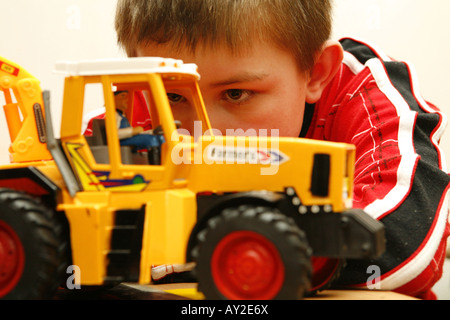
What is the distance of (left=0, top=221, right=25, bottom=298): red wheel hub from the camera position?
482mm

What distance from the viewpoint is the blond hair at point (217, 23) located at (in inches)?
30.7

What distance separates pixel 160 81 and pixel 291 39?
1.46ft

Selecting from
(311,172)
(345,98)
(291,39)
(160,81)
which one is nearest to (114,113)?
(160,81)

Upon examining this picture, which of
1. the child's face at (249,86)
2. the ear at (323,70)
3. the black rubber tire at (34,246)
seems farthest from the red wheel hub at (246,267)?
the ear at (323,70)

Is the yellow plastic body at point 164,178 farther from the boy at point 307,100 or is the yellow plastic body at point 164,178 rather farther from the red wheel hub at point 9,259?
the boy at point 307,100

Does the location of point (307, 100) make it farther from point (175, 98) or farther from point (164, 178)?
point (164, 178)

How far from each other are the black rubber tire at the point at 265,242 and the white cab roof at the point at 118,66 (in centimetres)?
16

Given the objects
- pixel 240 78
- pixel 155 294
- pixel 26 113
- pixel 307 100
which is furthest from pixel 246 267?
pixel 307 100

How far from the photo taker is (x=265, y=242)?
449 mm

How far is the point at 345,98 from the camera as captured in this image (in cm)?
→ 109

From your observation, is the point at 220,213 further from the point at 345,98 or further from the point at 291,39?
the point at 345,98

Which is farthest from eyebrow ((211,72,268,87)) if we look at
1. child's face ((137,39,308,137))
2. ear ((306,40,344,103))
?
ear ((306,40,344,103))

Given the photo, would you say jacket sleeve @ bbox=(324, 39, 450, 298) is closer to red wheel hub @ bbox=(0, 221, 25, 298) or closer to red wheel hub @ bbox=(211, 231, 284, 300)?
red wheel hub @ bbox=(211, 231, 284, 300)

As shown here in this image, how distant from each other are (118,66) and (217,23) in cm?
32
